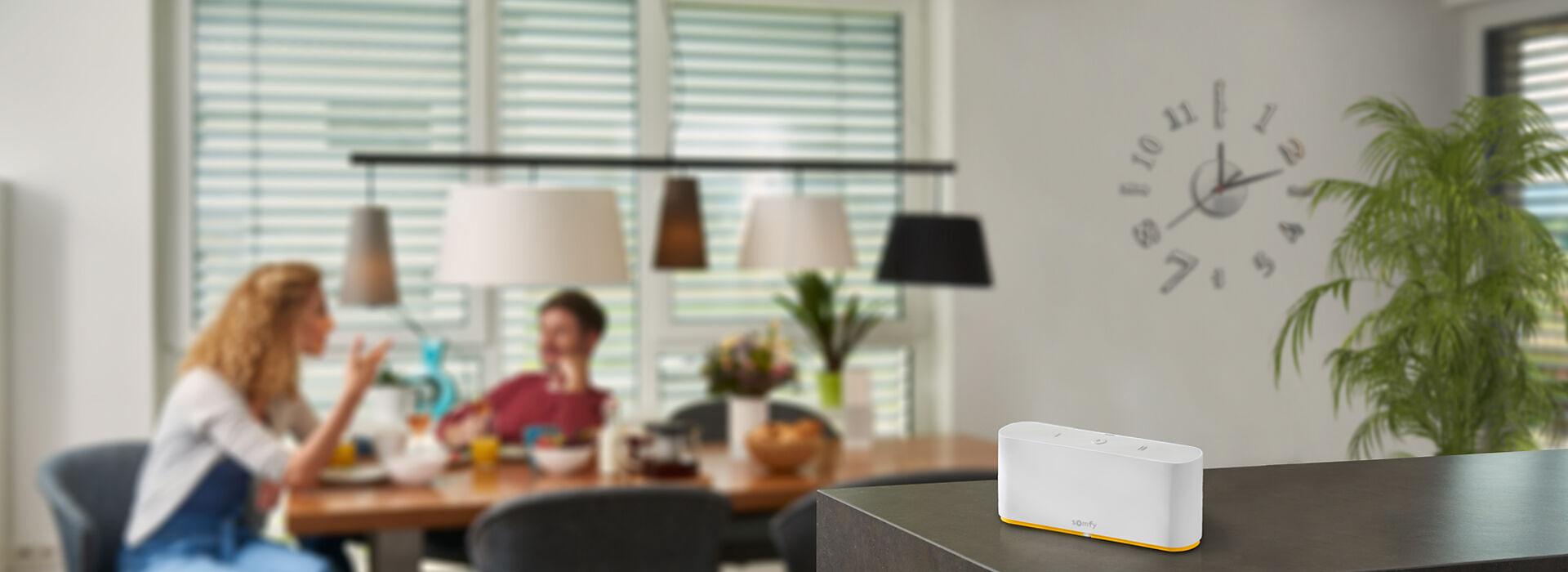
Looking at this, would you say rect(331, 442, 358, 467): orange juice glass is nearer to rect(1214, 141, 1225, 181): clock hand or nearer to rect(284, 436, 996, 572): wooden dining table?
rect(284, 436, 996, 572): wooden dining table

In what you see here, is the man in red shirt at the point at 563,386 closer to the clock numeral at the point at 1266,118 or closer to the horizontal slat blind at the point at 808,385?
the horizontal slat blind at the point at 808,385

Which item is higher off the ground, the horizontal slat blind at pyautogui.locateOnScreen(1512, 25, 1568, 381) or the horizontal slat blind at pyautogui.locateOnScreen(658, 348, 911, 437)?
the horizontal slat blind at pyautogui.locateOnScreen(1512, 25, 1568, 381)

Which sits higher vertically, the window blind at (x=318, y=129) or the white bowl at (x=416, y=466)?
the window blind at (x=318, y=129)

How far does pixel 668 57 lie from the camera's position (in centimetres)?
371

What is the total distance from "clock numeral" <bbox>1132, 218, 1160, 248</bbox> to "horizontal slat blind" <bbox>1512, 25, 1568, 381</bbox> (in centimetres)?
13

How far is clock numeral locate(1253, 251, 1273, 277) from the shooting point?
50cm

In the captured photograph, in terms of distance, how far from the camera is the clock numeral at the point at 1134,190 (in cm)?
53

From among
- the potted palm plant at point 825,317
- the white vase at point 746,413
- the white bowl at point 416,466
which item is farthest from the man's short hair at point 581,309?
the potted palm plant at point 825,317

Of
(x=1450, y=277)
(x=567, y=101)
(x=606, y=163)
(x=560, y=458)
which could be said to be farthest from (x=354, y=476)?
(x=1450, y=277)

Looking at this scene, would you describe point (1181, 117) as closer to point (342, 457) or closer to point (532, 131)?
point (342, 457)

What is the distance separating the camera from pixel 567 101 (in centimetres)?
367

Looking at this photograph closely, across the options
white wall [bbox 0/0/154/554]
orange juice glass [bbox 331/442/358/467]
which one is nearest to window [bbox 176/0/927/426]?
white wall [bbox 0/0/154/554]

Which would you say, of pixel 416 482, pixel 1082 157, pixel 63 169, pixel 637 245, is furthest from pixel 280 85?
pixel 1082 157

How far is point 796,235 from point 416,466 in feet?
2.94
